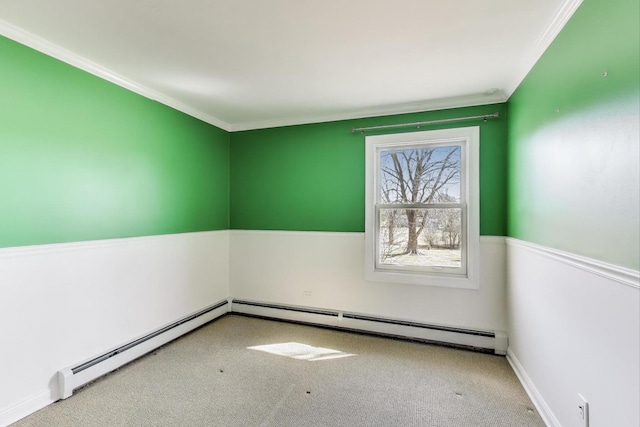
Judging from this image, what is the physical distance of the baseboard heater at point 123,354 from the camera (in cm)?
201

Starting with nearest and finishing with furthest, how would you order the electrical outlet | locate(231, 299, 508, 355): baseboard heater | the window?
the electrical outlet, locate(231, 299, 508, 355): baseboard heater, the window

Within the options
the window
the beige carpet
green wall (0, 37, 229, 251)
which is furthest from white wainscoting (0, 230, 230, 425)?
the window

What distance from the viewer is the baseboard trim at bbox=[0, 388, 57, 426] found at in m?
1.74

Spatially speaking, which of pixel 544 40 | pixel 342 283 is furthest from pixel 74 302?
pixel 544 40

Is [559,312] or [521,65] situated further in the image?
[521,65]

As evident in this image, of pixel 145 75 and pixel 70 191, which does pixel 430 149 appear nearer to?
pixel 145 75

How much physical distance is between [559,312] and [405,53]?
189 centimetres

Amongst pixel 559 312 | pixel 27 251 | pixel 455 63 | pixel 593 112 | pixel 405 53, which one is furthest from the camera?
pixel 455 63

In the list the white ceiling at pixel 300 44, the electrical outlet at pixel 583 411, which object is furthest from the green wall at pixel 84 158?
the electrical outlet at pixel 583 411

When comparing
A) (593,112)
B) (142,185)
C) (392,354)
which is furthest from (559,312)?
(142,185)

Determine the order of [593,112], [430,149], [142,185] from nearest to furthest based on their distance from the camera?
[593,112]
[142,185]
[430,149]

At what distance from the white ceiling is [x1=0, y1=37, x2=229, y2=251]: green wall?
0.17m

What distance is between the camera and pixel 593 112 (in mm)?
1326

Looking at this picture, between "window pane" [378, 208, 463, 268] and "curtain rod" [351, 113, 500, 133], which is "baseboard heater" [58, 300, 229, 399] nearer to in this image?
"window pane" [378, 208, 463, 268]
